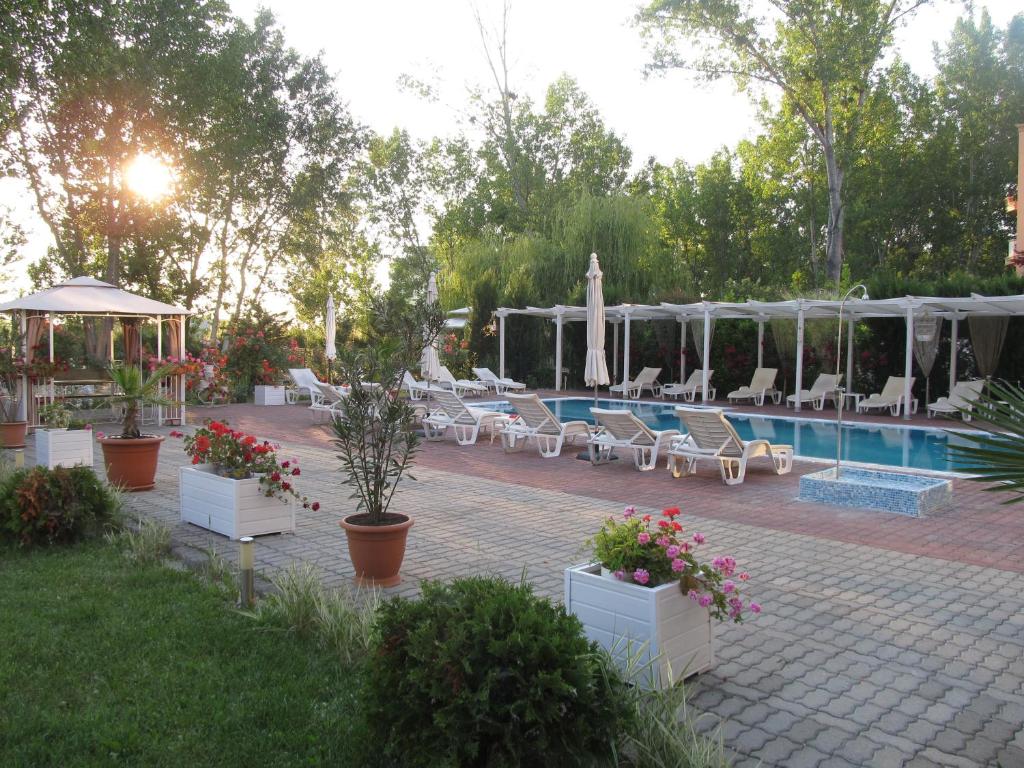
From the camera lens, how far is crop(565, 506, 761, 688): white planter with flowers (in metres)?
3.18

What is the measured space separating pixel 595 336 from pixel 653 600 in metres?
11.1

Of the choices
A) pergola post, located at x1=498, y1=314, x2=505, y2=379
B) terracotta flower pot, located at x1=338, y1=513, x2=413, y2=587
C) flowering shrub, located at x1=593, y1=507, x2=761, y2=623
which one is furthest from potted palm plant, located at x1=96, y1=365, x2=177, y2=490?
pergola post, located at x1=498, y1=314, x2=505, y2=379

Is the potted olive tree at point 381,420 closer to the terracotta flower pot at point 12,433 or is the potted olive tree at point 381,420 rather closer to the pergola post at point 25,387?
the terracotta flower pot at point 12,433

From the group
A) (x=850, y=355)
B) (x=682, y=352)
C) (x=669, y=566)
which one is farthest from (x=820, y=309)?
(x=669, y=566)

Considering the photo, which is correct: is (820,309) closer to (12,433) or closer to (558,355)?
(558,355)

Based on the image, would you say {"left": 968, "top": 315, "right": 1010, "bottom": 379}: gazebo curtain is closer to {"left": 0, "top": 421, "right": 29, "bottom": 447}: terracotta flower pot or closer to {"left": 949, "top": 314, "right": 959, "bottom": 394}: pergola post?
{"left": 949, "top": 314, "right": 959, "bottom": 394}: pergola post

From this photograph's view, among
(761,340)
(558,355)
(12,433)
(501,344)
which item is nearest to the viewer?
(12,433)

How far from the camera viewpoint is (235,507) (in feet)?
19.1

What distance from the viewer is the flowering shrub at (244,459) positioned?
5902 millimetres

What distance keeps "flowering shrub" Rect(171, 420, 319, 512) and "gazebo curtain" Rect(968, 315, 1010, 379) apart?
14.9 m

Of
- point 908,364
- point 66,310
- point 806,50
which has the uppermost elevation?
point 806,50

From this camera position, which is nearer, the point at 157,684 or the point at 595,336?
the point at 157,684

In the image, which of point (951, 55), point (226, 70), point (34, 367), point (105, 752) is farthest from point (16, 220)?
point (951, 55)

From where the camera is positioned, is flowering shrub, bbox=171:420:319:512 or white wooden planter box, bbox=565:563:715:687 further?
flowering shrub, bbox=171:420:319:512
